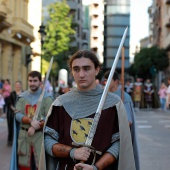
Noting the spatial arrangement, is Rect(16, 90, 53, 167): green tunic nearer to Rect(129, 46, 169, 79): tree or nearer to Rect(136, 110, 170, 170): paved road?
Rect(136, 110, 170, 170): paved road

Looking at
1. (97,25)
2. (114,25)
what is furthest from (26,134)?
(97,25)

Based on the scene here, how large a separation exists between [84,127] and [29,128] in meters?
3.03

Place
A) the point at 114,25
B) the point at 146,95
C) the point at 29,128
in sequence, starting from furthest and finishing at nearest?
the point at 114,25 → the point at 146,95 → the point at 29,128

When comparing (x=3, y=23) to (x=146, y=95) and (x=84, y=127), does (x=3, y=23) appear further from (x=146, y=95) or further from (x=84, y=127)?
(x=84, y=127)

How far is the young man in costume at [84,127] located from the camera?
3.31 meters

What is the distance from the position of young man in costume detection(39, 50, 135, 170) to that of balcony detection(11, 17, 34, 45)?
28172mm

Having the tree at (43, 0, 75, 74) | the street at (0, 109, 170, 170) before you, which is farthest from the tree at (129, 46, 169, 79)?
the street at (0, 109, 170, 170)

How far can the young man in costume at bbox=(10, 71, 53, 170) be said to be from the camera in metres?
6.23

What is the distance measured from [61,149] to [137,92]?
77.1ft

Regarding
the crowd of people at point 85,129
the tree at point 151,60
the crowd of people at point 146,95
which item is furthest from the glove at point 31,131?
the tree at point 151,60

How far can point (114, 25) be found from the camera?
352 feet

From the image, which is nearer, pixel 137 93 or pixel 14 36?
pixel 137 93

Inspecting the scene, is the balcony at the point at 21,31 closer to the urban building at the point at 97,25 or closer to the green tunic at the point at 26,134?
the green tunic at the point at 26,134

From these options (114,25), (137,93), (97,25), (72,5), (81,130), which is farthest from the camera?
(97,25)
